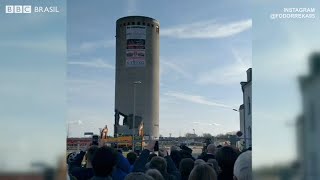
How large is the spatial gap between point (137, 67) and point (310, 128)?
9.56 feet

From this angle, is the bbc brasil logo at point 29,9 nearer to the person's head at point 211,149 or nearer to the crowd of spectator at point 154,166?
the crowd of spectator at point 154,166

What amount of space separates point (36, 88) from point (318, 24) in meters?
1.41

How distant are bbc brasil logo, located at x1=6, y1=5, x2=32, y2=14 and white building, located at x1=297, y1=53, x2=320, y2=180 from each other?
1.38m

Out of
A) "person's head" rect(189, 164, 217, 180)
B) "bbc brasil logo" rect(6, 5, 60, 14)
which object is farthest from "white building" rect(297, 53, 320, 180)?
"bbc brasil logo" rect(6, 5, 60, 14)

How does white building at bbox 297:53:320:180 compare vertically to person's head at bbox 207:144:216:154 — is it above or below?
above

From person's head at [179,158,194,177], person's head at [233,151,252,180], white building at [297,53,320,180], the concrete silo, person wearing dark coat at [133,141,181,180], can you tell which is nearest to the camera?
white building at [297,53,320,180]

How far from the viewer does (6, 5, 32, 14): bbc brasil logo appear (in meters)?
2.19

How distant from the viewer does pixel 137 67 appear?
4723 millimetres

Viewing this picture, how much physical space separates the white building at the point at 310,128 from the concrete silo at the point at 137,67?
1611 mm

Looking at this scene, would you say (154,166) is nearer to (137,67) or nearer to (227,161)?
(227,161)

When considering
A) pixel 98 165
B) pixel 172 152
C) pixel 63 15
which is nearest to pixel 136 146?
pixel 172 152

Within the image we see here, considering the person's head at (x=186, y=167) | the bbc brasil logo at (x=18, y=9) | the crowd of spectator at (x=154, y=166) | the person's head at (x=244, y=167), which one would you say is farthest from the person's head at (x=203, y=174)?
the bbc brasil logo at (x=18, y=9)

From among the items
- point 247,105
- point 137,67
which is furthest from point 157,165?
point 137,67

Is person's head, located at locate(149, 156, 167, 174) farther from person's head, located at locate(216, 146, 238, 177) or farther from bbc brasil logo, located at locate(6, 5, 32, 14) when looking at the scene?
bbc brasil logo, located at locate(6, 5, 32, 14)
